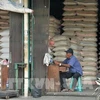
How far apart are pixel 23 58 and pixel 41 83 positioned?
0.83 metres

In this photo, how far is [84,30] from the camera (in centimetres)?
1138

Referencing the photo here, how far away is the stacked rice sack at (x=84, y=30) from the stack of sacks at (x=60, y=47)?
27 centimetres

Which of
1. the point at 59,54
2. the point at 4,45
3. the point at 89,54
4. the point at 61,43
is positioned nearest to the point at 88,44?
the point at 89,54

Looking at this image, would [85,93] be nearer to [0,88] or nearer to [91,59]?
[91,59]

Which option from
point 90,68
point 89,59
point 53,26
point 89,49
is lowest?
point 90,68

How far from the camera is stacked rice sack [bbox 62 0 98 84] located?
36.8ft

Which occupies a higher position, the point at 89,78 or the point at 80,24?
the point at 80,24

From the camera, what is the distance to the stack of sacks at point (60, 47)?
11094 millimetres

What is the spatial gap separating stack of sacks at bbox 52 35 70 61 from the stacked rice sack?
0.27 m

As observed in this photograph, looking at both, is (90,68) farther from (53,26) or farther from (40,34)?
(40,34)

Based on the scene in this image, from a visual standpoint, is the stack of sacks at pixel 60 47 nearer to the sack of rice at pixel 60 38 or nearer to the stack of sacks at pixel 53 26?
the sack of rice at pixel 60 38

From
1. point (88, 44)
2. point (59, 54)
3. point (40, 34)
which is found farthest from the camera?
point (88, 44)

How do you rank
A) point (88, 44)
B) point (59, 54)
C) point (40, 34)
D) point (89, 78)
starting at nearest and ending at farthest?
point (40, 34) → point (59, 54) → point (89, 78) → point (88, 44)

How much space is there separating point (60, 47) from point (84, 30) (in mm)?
917
